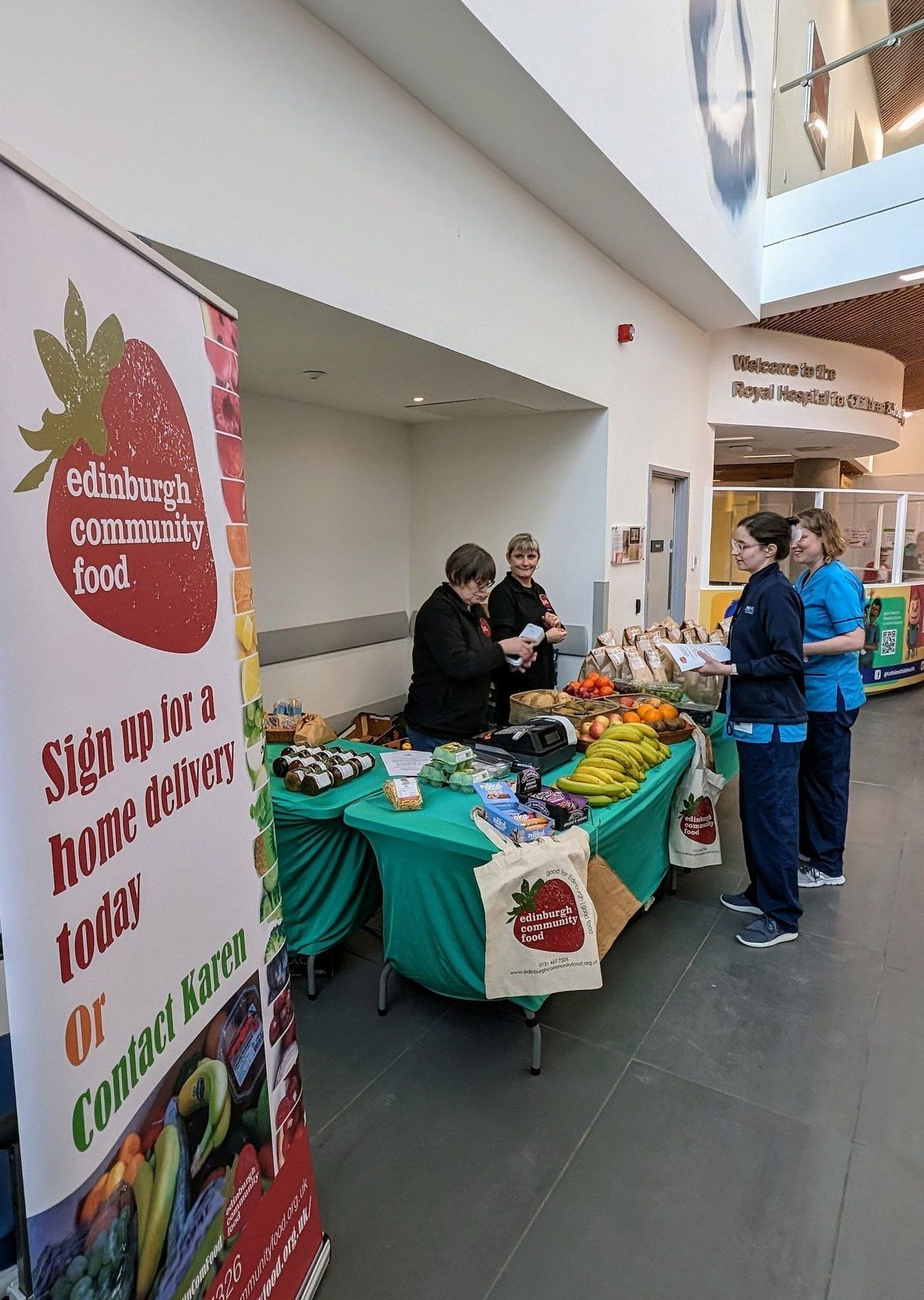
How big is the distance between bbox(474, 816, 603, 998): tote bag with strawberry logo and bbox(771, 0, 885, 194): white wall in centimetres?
692

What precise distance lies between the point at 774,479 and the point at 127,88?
15.5 meters

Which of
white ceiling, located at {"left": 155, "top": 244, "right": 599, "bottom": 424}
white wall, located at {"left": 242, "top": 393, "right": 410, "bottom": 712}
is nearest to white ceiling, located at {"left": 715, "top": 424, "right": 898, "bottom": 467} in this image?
white ceiling, located at {"left": 155, "top": 244, "right": 599, "bottom": 424}

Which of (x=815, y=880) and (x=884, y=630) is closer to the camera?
(x=815, y=880)

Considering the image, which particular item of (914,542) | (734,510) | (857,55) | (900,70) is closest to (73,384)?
(857,55)

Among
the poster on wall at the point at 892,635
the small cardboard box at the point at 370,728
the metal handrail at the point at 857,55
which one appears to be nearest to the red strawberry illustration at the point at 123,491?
the small cardboard box at the point at 370,728

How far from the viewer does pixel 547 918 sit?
2.21m

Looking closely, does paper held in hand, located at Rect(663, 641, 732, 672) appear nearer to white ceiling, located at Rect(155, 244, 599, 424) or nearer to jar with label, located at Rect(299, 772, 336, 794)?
jar with label, located at Rect(299, 772, 336, 794)

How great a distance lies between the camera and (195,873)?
1235 mm

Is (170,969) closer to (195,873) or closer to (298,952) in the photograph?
(195,873)

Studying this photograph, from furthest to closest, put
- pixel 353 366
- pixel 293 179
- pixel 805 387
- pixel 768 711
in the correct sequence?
pixel 805 387, pixel 353 366, pixel 768 711, pixel 293 179

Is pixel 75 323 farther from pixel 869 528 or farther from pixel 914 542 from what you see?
pixel 914 542

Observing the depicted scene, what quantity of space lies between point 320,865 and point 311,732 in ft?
2.57

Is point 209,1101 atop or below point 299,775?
below

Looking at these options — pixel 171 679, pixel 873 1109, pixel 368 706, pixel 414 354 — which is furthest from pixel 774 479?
pixel 171 679
